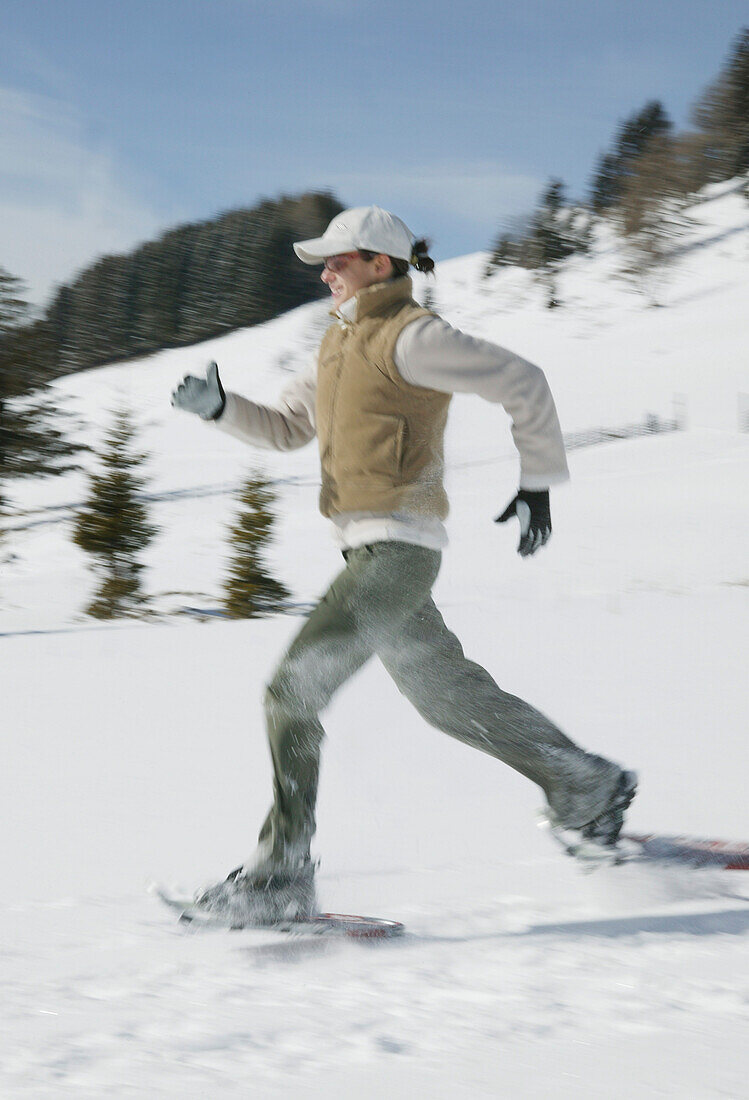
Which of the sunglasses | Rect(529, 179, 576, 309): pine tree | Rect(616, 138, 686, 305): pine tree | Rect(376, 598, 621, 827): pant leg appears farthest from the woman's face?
Rect(529, 179, 576, 309): pine tree

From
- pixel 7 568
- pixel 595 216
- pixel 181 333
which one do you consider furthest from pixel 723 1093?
pixel 595 216

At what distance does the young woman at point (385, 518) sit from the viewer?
2.25 metres

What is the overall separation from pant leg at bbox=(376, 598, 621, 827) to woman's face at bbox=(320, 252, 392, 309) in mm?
725

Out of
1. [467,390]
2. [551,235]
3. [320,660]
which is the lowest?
[320,660]

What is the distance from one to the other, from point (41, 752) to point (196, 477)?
57.5 feet

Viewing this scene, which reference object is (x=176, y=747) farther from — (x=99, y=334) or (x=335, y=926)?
(x=99, y=334)

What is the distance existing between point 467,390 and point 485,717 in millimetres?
730

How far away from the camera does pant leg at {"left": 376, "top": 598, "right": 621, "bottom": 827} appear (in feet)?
7.80

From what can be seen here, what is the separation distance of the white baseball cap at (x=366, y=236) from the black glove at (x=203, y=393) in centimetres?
38

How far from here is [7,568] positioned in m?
14.3

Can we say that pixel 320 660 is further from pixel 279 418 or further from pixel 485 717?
pixel 279 418

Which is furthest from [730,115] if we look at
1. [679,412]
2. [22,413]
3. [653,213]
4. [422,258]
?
[422,258]

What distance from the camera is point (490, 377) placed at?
223 cm

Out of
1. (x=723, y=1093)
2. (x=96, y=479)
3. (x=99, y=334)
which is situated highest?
(x=99, y=334)
